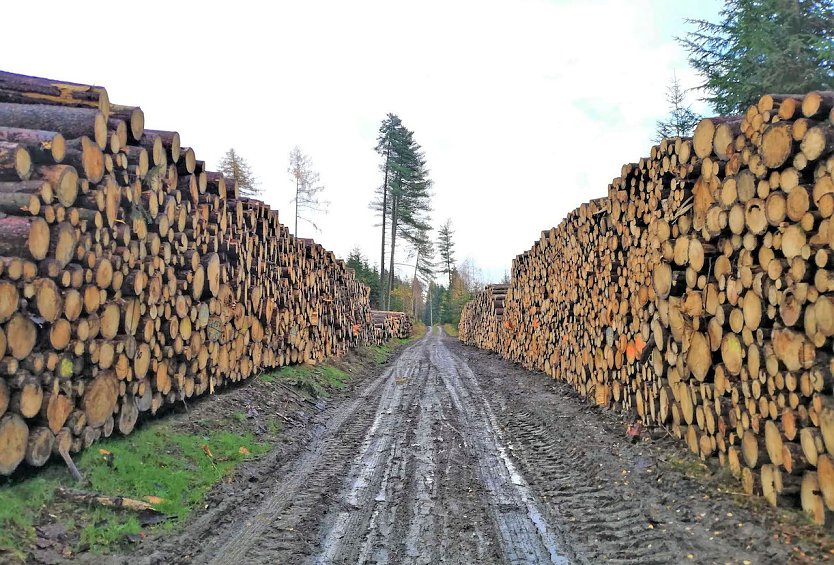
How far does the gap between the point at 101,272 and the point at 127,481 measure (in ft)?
6.40

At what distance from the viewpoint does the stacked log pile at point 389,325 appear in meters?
26.4

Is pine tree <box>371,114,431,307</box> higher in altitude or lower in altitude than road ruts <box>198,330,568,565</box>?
higher

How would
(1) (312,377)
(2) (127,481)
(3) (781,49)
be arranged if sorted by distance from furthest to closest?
(3) (781,49) → (1) (312,377) → (2) (127,481)

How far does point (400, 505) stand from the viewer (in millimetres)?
4922

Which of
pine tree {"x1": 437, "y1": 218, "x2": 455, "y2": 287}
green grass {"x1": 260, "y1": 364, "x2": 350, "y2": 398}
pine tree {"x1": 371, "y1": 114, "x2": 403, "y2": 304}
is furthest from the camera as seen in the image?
pine tree {"x1": 437, "y1": 218, "x2": 455, "y2": 287}

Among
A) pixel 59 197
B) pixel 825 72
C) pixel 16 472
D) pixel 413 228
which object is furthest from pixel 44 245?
pixel 413 228

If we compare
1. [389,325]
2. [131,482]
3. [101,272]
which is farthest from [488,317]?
[131,482]

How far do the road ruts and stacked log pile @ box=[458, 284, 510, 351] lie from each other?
12.6 m

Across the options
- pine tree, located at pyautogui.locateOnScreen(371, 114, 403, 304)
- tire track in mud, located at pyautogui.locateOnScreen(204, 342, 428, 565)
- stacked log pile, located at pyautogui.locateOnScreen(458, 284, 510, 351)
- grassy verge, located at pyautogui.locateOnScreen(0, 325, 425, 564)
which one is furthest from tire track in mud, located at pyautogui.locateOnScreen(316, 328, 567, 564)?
pine tree, located at pyautogui.locateOnScreen(371, 114, 403, 304)

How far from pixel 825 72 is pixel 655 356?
1424 cm

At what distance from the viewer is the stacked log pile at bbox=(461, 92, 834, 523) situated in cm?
375

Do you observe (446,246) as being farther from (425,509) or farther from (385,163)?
(425,509)

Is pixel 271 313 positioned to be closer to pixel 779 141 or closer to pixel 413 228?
pixel 779 141

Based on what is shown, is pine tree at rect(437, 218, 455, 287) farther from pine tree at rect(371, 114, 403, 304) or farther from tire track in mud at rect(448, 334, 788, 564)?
tire track in mud at rect(448, 334, 788, 564)
